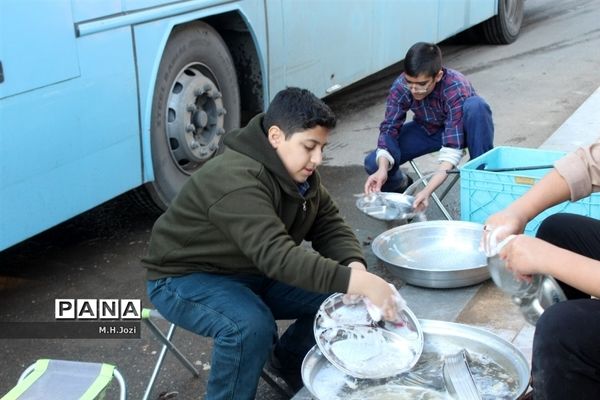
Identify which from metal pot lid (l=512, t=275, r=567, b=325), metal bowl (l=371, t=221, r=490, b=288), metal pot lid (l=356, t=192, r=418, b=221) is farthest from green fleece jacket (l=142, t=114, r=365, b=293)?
metal pot lid (l=356, t=192, r=418, b=221)

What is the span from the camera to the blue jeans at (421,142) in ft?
13.2

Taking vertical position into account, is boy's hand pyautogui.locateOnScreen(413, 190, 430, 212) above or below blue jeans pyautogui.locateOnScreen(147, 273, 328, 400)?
below

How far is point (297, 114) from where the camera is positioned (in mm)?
2557

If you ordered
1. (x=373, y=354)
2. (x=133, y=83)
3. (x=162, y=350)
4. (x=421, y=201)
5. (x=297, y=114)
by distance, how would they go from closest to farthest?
(x=297, y=114)
(x=373, y=354)
(x=162, y=350)
(x=421, y=201)
(x=133, y=83)

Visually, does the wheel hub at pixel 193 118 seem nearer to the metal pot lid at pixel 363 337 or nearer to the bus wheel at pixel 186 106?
the bus wheel at pixel 186 106

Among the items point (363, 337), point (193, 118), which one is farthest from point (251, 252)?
point (193, 118)

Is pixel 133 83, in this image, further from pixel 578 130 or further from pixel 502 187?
pixel 578 130

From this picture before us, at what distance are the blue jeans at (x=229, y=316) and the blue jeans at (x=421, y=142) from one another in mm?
1599

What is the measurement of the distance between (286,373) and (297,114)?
3.13 ft

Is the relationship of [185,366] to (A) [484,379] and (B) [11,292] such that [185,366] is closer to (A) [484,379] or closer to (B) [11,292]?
(A) [484,379]

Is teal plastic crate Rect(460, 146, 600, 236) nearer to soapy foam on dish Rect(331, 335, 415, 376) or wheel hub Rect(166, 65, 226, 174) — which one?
soapy foam on dish Rect(331, 335, 415, 376)

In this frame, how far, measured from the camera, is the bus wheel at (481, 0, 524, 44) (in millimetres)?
9180

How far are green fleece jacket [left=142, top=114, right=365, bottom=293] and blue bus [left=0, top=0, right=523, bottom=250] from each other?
41.4 inches

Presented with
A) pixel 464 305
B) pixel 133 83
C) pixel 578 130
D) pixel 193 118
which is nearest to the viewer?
pixel 464 305
